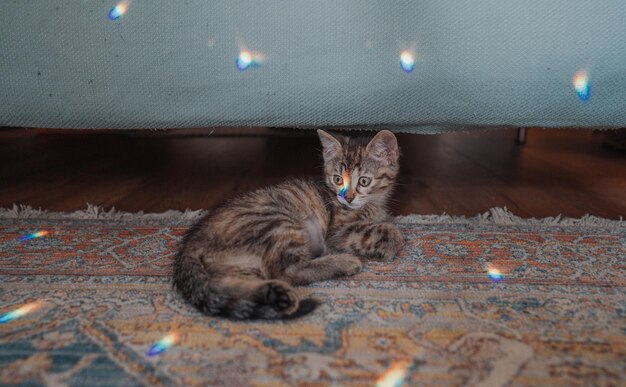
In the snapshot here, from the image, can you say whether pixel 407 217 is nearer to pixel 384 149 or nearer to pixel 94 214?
pixel 384 149

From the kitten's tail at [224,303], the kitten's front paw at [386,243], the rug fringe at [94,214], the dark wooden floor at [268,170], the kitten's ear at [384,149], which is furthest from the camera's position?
the dark wooden floor at [268,170]

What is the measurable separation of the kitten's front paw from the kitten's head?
0.17 meters

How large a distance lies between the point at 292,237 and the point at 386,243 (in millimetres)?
283

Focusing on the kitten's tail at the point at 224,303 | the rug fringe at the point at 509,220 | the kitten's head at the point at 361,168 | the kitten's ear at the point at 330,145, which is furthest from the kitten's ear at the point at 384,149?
the kitten's tail at the point at 224,303

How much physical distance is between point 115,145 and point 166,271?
2413mm

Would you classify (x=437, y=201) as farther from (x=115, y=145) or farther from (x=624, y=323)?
(x=115, y=145)

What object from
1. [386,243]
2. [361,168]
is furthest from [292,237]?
[361,168]

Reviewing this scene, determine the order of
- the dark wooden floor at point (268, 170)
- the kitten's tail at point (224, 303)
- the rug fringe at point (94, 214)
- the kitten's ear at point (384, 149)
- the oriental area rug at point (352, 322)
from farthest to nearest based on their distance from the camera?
the dark wooden floor at point (268, 170) → the rug fringe at point (94, 214) → the kitten's ear at point (384, 149) → the kitten's tail at point (224, 303) → the oriental area rug at point (352, 322)

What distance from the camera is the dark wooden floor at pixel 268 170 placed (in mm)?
1904

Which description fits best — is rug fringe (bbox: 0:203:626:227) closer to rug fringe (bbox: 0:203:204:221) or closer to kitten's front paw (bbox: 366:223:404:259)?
rug fringe (bbox: 0:203:204:221)

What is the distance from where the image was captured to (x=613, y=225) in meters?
1.52

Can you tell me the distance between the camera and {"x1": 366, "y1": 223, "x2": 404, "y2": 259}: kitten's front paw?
1.31 meters

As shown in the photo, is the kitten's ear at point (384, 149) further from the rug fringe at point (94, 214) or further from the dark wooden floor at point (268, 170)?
the rug fringe at point (94, 214)

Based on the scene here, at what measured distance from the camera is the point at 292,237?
4.04 feet
